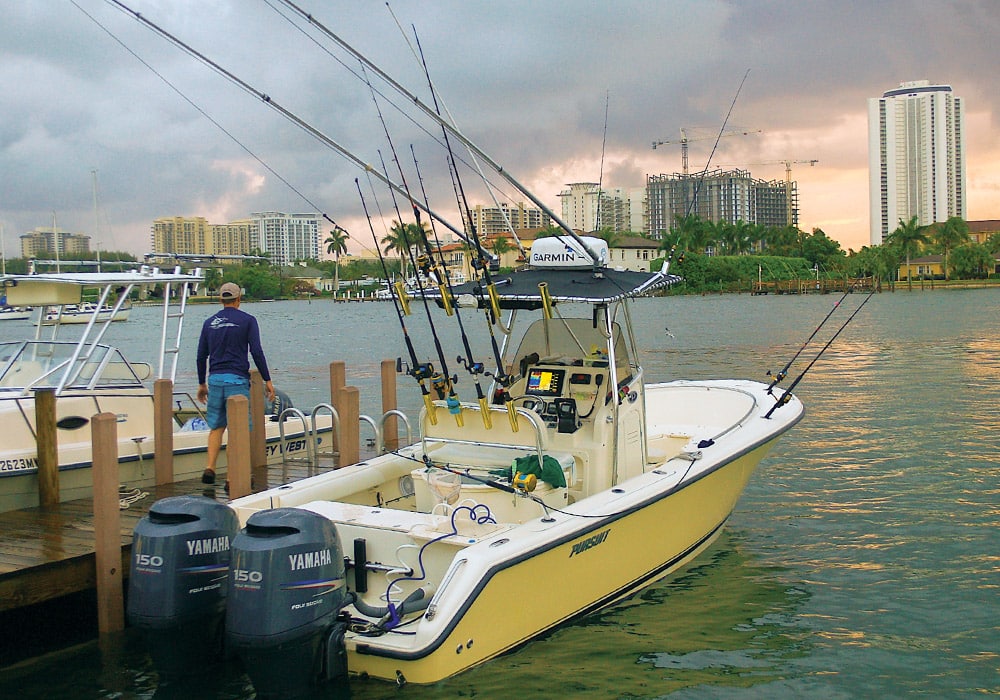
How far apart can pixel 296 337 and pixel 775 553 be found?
43.2 metres

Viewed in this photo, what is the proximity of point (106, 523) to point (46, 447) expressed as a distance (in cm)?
169

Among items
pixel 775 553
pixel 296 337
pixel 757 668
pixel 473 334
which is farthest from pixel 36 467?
pixel 296 337

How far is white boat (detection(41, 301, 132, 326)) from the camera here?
977 centimetres

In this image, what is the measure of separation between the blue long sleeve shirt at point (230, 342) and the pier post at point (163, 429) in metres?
0.44

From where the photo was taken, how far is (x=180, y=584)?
17.9 feet

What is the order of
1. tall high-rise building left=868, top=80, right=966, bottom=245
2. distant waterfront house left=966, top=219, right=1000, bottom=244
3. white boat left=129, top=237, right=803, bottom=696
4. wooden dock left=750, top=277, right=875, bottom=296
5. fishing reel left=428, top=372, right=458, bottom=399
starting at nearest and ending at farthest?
white boat left=129, top=237, right=803, bottom=696 < fishing reel left=428, top=372, right=458, bottom=399 < wooden dock left=750, top=277, right=875, bottom=296 < distant waterfront house left=966, top=219, right=1000, bottom=244 < tall high-rise building left=868, top=80, right=966, bottom=245

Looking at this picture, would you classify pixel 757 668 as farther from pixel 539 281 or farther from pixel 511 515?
pixel 539 281

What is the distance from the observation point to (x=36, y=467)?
8297mm

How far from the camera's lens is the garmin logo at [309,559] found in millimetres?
5074

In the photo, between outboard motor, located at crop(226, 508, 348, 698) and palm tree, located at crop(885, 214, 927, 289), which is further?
palm tree, located at crop(885, 214, 927, 289)

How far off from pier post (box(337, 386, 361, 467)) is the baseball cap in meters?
1.31

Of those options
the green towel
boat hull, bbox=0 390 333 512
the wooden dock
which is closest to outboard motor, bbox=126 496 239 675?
the green towel

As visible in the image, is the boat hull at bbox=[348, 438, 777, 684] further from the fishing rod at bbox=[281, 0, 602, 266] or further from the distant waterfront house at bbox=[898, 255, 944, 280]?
the distant waterfront house at bbox=[898, 255, 944, 280]

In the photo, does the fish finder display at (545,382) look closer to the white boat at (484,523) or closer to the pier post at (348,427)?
the white boat at (484,523)
